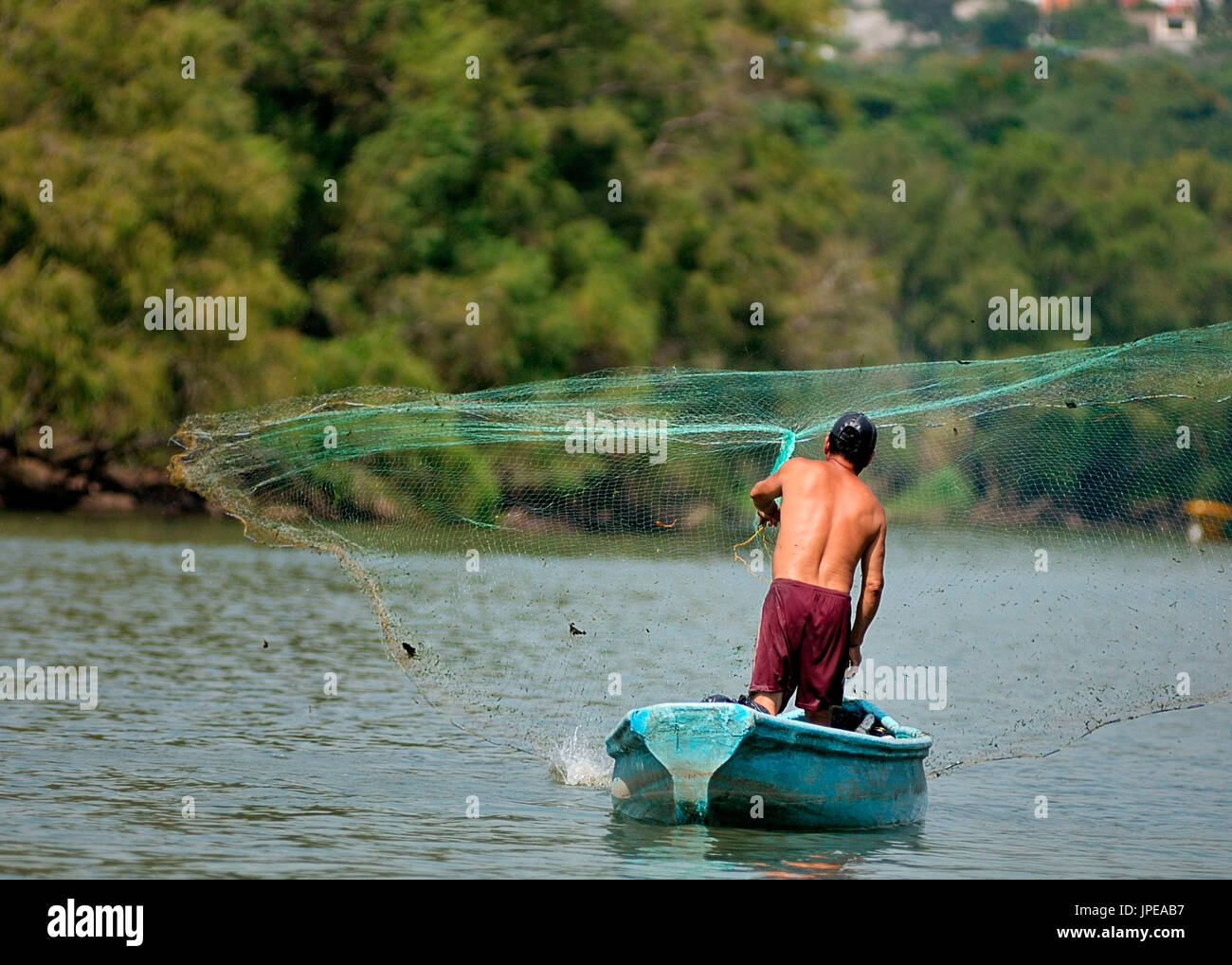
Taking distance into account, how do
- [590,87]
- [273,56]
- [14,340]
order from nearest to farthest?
[14,340] < [273,56] < [590,87]

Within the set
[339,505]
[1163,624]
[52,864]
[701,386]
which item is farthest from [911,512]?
[52,864]

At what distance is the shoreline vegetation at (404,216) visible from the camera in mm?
33688

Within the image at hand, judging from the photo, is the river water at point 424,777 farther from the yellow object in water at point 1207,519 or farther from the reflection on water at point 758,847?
the yellow object in water at point 1207,519

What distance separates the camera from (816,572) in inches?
417

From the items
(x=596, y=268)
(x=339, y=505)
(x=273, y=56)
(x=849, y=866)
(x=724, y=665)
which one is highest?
(x=273, y=56)

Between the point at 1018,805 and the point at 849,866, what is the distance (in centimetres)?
262

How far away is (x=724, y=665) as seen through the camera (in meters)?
13.2

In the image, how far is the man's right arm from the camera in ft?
35.2

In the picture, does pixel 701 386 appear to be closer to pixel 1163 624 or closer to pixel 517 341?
pixel 1163 624

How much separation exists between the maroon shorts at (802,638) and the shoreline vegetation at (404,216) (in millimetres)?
24112

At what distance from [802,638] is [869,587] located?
1.64ft

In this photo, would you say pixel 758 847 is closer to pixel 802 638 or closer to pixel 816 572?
pixel 802 638

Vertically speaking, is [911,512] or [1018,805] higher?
[911,512]

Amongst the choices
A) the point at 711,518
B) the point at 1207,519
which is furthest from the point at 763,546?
the point at 1207,519
